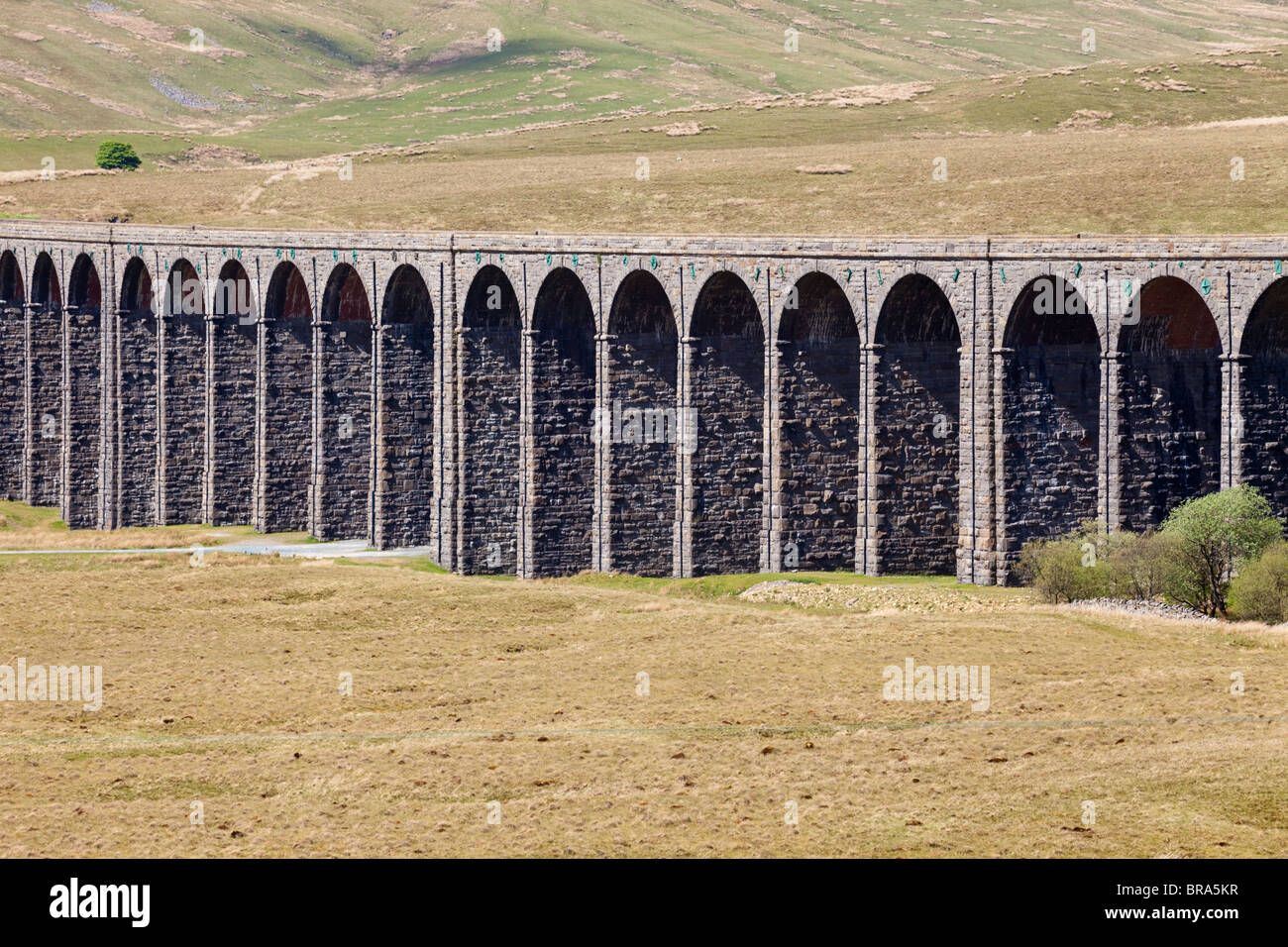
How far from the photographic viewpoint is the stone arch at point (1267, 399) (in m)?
45.7

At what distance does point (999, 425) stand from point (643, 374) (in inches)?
478

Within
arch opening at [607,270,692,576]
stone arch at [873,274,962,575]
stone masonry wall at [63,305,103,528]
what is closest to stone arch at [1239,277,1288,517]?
stone arch at [873,274,962,575]

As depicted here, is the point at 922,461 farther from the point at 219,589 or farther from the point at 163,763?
the point at 163,763

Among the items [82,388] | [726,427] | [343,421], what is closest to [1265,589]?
[726,427]

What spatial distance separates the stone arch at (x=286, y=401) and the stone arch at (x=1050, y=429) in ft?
95.2

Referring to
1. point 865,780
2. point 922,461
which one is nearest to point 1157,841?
point 865,780

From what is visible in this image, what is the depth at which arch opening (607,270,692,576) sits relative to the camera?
A: 189 feet

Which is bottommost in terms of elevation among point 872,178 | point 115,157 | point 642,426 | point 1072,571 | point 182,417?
point 1072,571

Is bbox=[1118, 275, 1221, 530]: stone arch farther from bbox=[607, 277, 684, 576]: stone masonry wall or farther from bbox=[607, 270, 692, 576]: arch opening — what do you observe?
bbox=[607, 277, 684, 576]: stone masonry wall

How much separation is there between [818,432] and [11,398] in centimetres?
4058

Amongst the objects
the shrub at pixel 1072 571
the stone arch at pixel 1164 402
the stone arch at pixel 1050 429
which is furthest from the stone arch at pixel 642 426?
the stone arch at pixel 1164 402

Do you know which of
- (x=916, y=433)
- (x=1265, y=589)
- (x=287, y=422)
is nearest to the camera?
(x=1265, y=589)

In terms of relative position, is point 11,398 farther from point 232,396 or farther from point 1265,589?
point 1265,589

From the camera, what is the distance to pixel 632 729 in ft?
113
